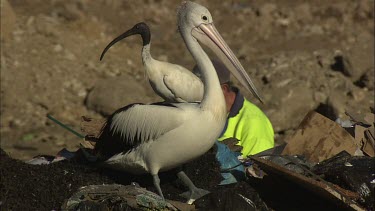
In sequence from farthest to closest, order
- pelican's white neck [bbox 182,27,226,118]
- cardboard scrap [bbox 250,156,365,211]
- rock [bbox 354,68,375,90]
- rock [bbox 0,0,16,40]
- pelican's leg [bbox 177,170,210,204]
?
rock [bbox 0,0,16,40]
rock [bbox 354,68,375,90]
pelican's white neck [bbox 182,27,226,118]
pelican's leg [bbox 177,170,210,204]
cardboard scrap [bbox 250,156,365,211]

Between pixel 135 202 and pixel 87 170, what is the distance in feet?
2.62

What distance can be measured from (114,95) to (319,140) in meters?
5.70

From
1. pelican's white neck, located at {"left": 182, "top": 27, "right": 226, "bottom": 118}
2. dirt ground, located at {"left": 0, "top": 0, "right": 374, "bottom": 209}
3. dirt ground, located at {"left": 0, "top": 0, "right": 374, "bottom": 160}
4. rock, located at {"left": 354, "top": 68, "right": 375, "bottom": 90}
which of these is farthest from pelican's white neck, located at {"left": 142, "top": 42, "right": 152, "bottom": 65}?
rock, located at {"left": 354, "top": 68, "right": 375, "bottom": 90}

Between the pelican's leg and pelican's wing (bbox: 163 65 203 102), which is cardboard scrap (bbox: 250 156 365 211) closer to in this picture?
the pelican's leg

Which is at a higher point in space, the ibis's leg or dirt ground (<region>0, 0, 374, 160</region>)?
the ibis's leg

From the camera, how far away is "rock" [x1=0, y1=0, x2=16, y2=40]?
42.2 ft

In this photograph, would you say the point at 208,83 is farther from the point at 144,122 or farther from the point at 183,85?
the point at 183,85

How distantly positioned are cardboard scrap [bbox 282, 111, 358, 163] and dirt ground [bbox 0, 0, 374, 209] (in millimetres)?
3612

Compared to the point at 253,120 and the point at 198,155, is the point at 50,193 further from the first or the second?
the point at 253,120

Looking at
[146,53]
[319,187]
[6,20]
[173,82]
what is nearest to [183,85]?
[173,82]

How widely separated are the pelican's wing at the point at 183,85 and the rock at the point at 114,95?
4235 millimetres

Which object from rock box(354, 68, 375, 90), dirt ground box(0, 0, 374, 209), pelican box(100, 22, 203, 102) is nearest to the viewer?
pelican box(100, 22, 203, 102)

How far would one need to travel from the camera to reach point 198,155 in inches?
198

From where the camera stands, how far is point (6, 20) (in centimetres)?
1305
